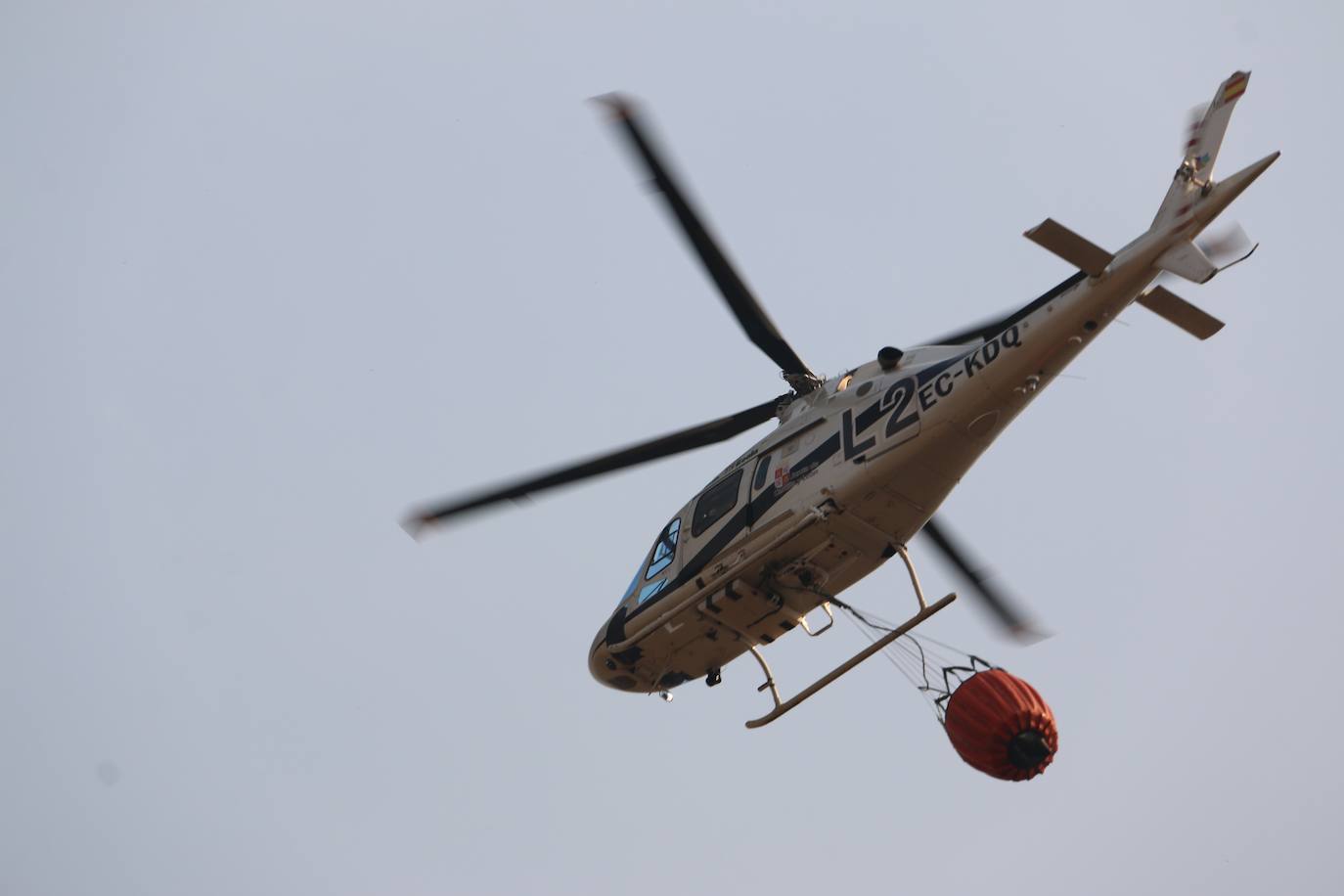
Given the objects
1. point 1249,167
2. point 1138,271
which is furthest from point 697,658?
point 1249,167

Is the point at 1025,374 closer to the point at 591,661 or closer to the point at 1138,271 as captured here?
the point at 1138,271

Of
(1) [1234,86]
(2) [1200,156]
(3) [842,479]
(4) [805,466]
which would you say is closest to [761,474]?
(4) [805,466]

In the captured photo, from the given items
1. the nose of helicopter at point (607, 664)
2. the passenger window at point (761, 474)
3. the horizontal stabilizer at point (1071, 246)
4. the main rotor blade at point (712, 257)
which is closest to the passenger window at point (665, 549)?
the nose of helicopter at point (607, 664)

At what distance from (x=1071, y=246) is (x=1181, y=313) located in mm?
1675

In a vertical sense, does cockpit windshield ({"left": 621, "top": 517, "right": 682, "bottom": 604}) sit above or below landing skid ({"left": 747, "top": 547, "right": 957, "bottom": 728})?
above

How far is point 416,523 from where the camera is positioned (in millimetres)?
16531

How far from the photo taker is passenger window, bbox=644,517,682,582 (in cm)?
1691

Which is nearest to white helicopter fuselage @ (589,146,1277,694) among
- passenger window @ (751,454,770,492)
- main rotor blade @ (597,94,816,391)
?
passenger window @ (751,454,770,492)

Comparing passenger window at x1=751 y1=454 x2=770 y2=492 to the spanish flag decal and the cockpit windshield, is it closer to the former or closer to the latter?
the cockpit windshield

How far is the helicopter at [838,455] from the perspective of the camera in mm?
13594

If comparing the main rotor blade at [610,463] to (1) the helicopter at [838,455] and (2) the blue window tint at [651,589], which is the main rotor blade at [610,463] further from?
(2) the blue window tint at [651,589]

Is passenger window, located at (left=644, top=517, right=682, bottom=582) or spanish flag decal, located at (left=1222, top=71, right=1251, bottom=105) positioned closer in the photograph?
spanish flag decal, located at (left=1222, top=71, right=1251, bottom=105)

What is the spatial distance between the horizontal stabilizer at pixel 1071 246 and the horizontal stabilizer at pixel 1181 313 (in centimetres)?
101

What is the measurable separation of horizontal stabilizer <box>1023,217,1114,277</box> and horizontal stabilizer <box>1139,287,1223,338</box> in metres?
1.01
